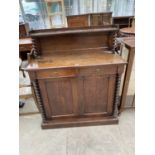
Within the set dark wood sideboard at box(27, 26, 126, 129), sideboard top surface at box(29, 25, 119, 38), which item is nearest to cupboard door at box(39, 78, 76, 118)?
dark wood sideboard at box(27, 26, 126, 129)

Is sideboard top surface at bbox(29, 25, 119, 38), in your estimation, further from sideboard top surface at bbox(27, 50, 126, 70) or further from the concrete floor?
the concrete floor

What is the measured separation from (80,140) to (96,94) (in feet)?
1.88

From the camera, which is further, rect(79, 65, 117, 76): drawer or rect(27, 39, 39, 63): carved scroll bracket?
rect(27, 39, 39, 63): carved scroll bracket

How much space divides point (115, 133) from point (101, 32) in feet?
3.94

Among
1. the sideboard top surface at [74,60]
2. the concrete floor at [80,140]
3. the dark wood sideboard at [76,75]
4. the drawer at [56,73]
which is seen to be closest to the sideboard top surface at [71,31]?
the dark wood sideboard at [76,75]

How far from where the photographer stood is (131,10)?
525 centimetres

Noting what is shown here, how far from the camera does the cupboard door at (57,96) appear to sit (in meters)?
1.50

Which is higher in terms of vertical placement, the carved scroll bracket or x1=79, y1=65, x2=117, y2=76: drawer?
the carved scroll bracket

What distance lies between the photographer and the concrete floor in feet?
5.01

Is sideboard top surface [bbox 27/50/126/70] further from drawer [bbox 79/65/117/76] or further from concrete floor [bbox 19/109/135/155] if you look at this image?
concrete floor [bbox 19/109/135/155]

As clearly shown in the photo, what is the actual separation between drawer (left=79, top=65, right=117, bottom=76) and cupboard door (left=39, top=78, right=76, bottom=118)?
0.16 m

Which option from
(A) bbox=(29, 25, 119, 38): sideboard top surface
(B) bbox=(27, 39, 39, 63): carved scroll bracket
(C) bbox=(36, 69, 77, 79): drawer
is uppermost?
(A) bbox=(29, 25, 119, 38): sideboard top surface
